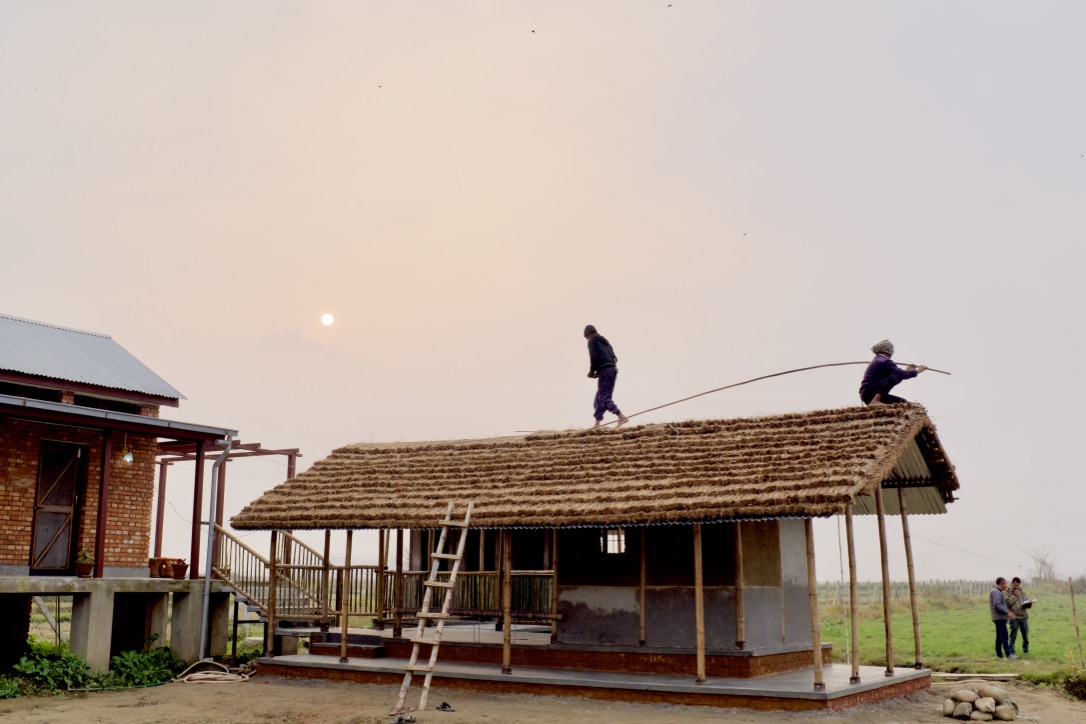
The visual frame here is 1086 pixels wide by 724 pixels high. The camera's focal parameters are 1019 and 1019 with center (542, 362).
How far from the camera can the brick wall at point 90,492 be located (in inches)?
686

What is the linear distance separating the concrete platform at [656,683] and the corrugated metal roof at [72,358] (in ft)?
22.0

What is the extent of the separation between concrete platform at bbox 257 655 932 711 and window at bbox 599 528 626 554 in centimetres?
181

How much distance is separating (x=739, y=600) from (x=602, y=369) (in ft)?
19.4

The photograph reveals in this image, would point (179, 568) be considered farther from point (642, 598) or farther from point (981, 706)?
point (981, 706)

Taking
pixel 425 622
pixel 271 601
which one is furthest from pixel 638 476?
pixel 271 601

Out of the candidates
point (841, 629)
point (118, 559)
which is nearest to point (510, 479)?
point (118, 559)

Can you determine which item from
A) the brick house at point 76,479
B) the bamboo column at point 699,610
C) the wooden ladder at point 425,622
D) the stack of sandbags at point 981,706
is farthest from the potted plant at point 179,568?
the stack of sandbags at point 981,706

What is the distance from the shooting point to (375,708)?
14.1m

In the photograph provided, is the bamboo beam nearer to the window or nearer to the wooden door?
the window

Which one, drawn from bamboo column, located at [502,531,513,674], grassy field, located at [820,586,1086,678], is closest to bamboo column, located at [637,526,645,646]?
bamboo column, located at [502,531,513,674]

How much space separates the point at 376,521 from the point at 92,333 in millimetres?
10095

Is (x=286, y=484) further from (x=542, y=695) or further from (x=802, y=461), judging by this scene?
(x=802, y=461)

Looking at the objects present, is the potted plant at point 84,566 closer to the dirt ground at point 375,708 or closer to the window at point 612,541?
the dirt ground at point 375,708

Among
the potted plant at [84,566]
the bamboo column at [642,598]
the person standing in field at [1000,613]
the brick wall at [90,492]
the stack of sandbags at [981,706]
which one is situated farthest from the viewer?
the person standing in field at [1000,613]
